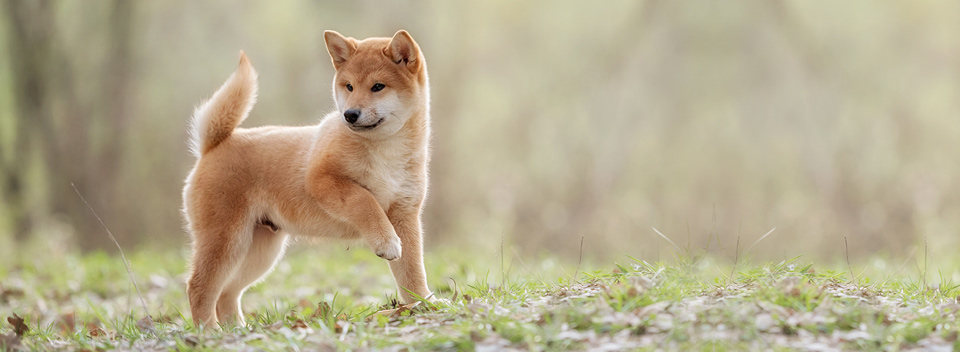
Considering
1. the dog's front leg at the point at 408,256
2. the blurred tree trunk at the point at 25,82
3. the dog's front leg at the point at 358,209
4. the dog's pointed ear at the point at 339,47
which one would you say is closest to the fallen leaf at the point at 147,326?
the dog's front leg at the point at 358,209

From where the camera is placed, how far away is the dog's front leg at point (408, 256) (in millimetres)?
4590

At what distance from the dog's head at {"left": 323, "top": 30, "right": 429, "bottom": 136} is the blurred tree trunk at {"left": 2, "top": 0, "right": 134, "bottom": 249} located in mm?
8761

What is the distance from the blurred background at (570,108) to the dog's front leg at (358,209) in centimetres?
651

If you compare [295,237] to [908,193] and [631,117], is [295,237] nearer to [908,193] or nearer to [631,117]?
[631,117]

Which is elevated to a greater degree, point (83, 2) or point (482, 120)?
point (83, 2)

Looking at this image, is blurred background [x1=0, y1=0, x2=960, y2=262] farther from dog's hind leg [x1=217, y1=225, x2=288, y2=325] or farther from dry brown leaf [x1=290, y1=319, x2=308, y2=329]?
dry brown leaf [x1=290, y1=319, x2=308, y2=329]

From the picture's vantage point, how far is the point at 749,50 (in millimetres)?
11211

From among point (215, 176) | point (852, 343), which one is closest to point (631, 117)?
point (215, 176)

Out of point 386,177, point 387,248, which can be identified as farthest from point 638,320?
point 386,177

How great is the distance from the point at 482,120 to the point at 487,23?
1.74 m

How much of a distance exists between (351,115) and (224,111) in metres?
1.13

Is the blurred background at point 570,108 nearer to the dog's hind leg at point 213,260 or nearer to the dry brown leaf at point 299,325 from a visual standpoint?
the dog's hind leg at point 213,260

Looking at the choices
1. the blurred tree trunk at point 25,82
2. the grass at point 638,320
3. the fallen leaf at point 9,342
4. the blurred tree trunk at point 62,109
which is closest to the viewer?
the grass at point 638,320

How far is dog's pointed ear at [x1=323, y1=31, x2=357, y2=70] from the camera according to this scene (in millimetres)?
4621
